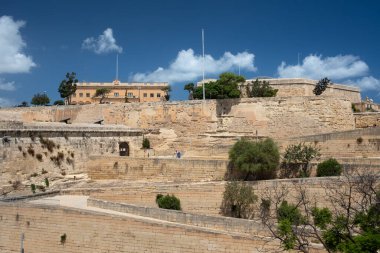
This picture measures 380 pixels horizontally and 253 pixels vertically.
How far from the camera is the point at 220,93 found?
97.8ft

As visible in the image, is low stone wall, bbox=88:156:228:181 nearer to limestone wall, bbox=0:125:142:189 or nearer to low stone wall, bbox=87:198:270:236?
limestone wall, bbox=0:125:142:189

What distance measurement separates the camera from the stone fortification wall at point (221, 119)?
79.0 feet

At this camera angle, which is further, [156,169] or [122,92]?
[122,92]

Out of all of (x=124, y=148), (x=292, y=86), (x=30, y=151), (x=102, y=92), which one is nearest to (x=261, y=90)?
(x=292, y=86)

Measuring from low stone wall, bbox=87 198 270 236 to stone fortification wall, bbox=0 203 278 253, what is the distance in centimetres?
90

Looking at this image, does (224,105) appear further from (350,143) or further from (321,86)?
(350,143)

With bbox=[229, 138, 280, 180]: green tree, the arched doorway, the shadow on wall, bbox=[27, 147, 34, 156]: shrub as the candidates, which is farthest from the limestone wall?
bbox=[229, 138, 280, 180]: green tree

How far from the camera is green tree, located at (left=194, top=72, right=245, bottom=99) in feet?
97.0

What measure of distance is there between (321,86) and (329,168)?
51.7 ft

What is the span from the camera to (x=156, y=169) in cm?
1920

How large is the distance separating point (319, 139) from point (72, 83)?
28608 millimetres

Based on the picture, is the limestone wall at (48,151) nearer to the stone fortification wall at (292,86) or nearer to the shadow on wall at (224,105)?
the shadow on wall at (224,105)

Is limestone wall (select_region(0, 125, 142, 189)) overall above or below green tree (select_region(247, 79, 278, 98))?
below

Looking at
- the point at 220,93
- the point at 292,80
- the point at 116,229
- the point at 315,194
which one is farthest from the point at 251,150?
the point at 292,80
